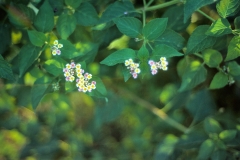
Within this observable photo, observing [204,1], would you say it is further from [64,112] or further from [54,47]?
[64,112]

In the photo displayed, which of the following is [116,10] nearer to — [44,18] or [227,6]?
[44,18]

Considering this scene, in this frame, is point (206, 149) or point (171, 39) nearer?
point (171, 39)

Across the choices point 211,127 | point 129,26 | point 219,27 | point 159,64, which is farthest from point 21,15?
point 211,127

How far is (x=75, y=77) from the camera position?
2.99 ft

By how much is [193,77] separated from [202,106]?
1.09ft

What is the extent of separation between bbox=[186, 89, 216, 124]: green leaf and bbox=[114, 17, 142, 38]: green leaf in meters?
0.54

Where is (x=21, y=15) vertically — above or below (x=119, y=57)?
above

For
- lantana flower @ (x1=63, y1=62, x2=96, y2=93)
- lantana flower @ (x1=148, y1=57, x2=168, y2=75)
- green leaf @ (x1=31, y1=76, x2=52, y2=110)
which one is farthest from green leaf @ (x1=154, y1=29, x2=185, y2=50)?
green leaf @ (x1=31, y1=76, x2=52, y2=110)

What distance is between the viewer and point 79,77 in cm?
88

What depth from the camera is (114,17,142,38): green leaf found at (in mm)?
874

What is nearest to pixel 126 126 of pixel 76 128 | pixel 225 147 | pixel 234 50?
pixel 76 128

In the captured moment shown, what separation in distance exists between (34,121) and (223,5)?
1.06 meters

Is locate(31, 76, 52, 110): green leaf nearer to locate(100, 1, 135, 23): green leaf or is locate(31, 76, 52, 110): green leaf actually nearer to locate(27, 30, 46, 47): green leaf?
locate(27, 30, 46, 47): green leaf

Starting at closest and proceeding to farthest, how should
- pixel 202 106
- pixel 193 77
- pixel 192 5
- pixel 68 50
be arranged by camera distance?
pixel 192 5 → pixel 68 50 → pixel 193 77 → pixel 202 106
